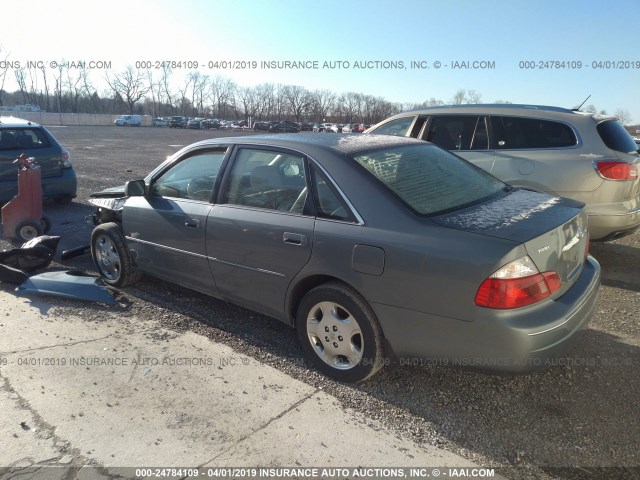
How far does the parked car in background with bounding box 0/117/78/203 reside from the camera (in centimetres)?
764

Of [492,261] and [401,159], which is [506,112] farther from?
[492,261]

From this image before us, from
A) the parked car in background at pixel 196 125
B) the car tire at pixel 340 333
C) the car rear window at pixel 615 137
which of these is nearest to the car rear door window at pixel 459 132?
the car rear window at pixel 615 137

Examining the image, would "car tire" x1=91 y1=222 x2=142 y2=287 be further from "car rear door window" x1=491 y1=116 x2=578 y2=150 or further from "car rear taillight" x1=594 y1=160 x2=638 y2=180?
"car rear taillight" x1=594 y1=160 x2=638 y2=180

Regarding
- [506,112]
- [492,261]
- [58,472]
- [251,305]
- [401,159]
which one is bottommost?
[58,472]

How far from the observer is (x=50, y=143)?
8258mm

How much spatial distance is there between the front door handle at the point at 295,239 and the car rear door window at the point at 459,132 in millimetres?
3464

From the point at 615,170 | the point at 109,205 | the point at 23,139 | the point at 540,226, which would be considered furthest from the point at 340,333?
the point at 23,139

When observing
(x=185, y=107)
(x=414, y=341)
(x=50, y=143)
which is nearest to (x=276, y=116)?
(x=185, y=107)

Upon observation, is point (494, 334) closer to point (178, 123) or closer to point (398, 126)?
point (398, 126)

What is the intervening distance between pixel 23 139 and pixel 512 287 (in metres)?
8.42

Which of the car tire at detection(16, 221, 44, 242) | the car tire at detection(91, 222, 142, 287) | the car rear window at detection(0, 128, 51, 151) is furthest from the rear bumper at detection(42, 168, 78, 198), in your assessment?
the car tire at detection(91, 222, 142, 287)

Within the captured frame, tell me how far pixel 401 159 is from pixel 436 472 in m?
2.05

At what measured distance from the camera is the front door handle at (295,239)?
309 centimetres

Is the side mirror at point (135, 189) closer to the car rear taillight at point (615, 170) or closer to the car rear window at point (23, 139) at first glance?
the car rear taillight at point (615, 170)
